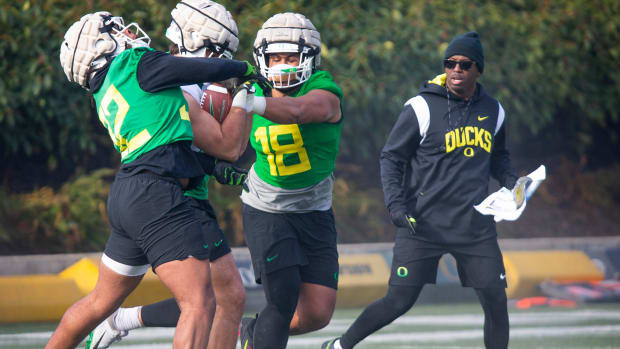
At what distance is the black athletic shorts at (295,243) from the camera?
518cm

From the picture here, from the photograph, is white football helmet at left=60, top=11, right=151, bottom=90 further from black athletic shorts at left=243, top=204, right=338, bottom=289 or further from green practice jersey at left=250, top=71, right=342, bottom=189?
black athletic shorts at left=243, top=204, right=338, bottom=289

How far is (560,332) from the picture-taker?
7.70 metres

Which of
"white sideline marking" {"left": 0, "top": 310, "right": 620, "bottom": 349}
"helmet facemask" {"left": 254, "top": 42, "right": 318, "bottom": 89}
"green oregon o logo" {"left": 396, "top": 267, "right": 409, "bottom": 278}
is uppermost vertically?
"helmet facemask" {"left": 254, "top": 42, "right": 318, "bottom": 89}

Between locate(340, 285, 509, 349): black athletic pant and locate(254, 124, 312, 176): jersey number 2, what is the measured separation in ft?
3.22

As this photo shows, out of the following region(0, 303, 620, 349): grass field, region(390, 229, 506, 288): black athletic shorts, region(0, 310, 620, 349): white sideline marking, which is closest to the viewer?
region(390, 229, 506, 288): black athletic shorts

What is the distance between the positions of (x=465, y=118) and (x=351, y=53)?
603 cm

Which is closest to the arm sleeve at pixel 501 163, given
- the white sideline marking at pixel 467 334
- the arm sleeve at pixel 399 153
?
the arm sleeve at pixel 399 153

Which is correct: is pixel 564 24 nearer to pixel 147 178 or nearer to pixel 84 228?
pixel 84 228

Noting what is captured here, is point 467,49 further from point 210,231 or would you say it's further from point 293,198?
point 210,231

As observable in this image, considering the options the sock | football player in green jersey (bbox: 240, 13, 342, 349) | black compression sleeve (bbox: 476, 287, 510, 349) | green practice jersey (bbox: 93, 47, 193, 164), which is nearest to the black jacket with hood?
black compression sleeve (bbox: 476, 287, 510, 349)

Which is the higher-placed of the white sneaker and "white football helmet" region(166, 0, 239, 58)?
"white football helmet" region(166, 0, 239, 58)

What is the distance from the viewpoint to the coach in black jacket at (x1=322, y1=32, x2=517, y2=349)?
5633 mm

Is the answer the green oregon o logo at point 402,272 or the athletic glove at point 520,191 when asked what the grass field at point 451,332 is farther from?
the athletic glove at point 520,191

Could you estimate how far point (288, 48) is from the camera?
205 inches
